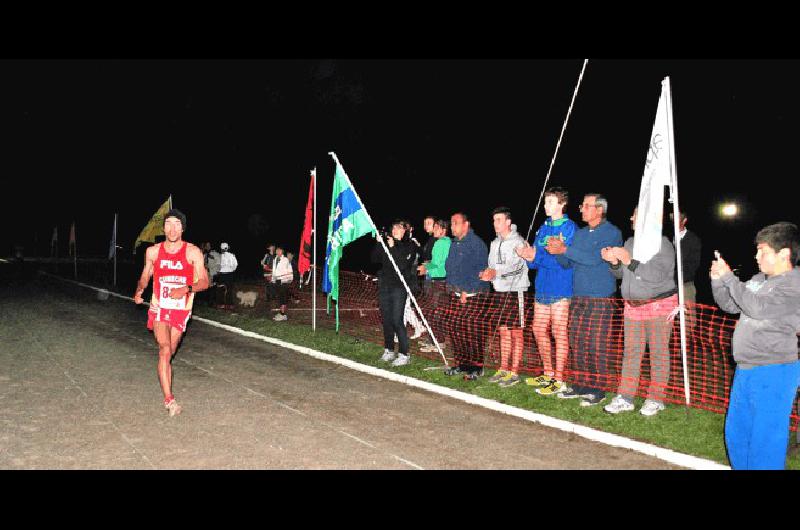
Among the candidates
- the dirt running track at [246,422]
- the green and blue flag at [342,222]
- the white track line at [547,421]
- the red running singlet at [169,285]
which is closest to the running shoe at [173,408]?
the dirt running track at [246,422]

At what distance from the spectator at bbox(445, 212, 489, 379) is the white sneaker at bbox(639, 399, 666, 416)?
7.99 feet

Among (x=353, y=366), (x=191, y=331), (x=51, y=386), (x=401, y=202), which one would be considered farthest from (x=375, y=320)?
(x=401, y=202)

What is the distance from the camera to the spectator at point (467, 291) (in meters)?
9.12

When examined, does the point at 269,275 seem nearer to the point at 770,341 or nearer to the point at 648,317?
the point at 648,317

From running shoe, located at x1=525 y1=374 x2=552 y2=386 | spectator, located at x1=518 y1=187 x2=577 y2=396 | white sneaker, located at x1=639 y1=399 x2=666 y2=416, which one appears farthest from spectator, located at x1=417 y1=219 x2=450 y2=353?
white sneaker, located at x1=639 y1=399 x2=666 y2=416

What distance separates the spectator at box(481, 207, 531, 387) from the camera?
8633 millimetres

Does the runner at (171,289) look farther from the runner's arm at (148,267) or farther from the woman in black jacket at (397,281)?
the woman in black jacket at (397,281)

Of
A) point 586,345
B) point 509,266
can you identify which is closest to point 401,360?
point 509,266

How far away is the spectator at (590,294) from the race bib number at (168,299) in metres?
3.90

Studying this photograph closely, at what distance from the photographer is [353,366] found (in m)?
9.93

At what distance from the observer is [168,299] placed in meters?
6.87

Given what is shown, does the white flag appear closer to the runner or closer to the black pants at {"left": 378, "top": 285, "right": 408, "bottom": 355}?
the black pants at {"left": 378, "top": 285, "right": 408, "bottom": 355}

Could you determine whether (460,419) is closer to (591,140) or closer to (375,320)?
(375,320)

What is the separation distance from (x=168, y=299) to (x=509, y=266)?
420cm
